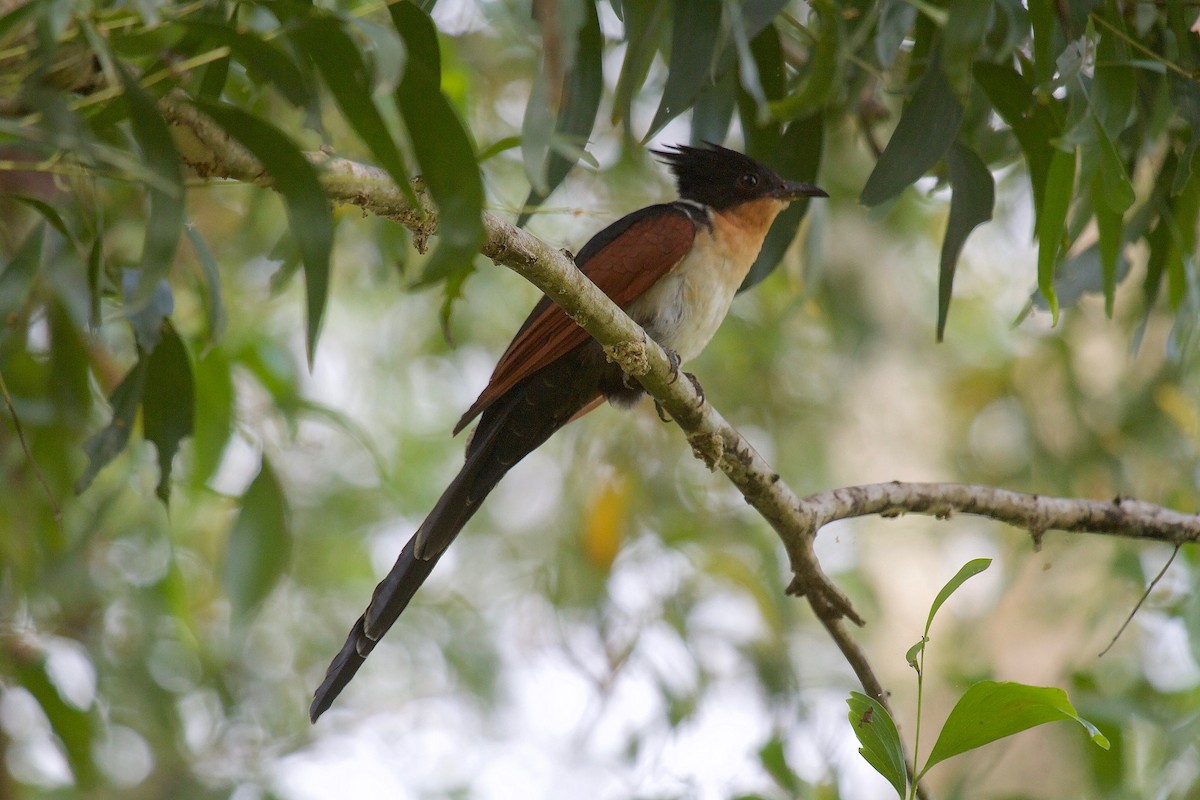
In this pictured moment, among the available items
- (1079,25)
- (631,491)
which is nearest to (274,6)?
(1079,25)

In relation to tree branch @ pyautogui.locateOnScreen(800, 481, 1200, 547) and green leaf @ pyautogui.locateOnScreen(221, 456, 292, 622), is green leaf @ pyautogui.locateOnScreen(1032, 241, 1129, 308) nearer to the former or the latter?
tree branch @ pyautogui.locateOnScreen(800, 481, 1200, 547)

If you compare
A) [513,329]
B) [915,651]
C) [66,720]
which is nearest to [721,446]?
[915,651]

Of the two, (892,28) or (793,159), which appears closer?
(892,28)

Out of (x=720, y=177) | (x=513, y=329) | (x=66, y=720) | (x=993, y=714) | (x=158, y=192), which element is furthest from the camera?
(x=513, y=329)

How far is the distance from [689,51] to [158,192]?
105 cm

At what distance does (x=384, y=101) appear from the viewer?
3.67 m

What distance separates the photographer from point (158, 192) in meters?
1.56

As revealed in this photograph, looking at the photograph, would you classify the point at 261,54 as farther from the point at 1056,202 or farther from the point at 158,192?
the point at 1056,202

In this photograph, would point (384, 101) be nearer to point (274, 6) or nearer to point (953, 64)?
point (274, 6)

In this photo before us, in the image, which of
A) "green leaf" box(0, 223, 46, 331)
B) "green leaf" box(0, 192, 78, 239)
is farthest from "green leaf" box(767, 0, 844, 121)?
"green leaf" box(0, 223, 46, 331)

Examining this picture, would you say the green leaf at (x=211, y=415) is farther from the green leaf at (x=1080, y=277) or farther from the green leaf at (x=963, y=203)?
the green leaf at (x=1080, y=277)

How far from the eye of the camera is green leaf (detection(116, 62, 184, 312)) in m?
1.49

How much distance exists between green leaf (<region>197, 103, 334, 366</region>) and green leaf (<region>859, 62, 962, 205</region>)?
1.20 m

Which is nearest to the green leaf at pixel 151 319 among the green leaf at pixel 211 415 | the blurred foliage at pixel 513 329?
the blurred foliage at pixel 513 329
